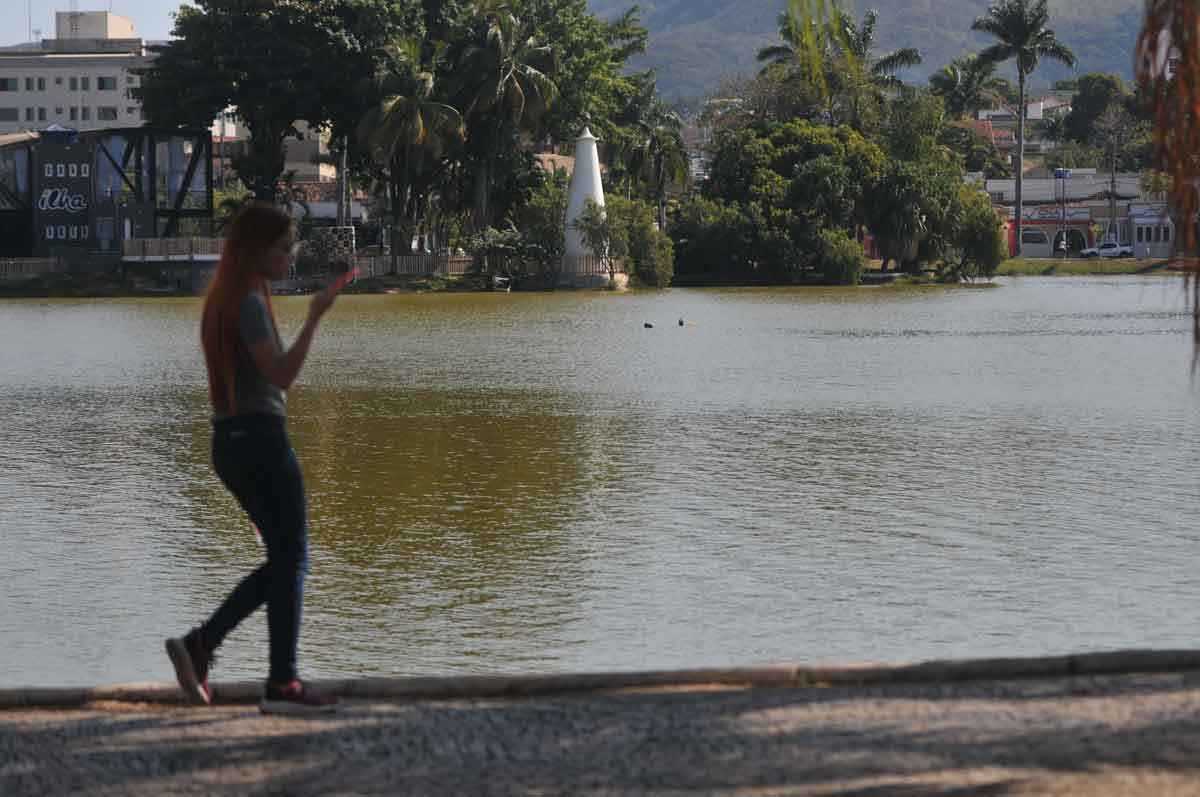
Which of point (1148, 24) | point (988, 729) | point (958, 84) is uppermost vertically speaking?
point (958, 84)

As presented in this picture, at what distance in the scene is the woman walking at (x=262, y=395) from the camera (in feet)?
22.4

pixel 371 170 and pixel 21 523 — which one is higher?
pixel 371 170

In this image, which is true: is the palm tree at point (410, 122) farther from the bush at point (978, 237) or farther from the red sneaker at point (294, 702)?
the red sneaker at point (294, 702)

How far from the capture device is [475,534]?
14484 mm

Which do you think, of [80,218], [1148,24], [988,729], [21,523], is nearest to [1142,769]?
[988,729]

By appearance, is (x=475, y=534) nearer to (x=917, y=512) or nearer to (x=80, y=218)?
(x=917, y=512)

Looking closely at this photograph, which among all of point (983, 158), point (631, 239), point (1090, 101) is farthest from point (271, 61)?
point (1090, 101)

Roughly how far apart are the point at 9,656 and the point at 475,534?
462cm

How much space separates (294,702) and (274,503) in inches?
27.5

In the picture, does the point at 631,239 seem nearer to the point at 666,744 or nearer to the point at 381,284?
the point at 381,284

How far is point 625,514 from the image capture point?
15523 mm

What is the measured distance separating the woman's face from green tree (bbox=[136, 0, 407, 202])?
225 feet

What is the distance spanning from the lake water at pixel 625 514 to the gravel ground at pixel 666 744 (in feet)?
10.6

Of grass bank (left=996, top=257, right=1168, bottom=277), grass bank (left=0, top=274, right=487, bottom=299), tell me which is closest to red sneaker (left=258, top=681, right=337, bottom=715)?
grass bank (left=0, top=274, right=487, bottom=299)
